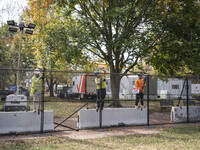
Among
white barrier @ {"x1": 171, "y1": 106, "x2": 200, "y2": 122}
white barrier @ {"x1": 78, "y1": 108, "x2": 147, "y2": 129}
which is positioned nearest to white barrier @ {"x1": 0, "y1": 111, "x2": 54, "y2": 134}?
white barrier @ {"x1": 78, "y1": 108, "x2": 147, "y2": 129}

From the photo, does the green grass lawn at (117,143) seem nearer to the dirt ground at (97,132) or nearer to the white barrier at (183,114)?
the dirt ground at (97,132)

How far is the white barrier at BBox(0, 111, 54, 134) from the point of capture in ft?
26.7

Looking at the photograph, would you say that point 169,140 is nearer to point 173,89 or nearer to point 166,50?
point 173,89

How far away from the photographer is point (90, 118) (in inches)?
374

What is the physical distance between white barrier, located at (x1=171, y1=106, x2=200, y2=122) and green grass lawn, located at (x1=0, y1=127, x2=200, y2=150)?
298 centimetres

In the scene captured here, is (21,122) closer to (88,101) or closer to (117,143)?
(88,101)

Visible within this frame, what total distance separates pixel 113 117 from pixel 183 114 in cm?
395

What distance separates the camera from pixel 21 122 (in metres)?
8.31

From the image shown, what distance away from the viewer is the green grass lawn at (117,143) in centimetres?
653

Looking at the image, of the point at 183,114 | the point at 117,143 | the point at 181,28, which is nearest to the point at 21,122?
the point at 117,143

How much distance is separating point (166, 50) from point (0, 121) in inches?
471

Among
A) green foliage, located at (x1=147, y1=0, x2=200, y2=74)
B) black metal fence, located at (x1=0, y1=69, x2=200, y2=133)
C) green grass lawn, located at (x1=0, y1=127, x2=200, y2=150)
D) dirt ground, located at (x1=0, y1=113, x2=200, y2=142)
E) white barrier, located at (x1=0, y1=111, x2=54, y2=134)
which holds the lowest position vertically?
dirt ground, located at (x1=0, y1=113, x2=200, y2=142)

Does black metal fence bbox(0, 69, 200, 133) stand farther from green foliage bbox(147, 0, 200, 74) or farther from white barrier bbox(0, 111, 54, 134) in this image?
green foliage bbox(147, 0, 200, 74)

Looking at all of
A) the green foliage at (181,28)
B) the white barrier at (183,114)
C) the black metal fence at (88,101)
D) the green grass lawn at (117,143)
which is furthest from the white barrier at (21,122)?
the green foliage at (181,28)
